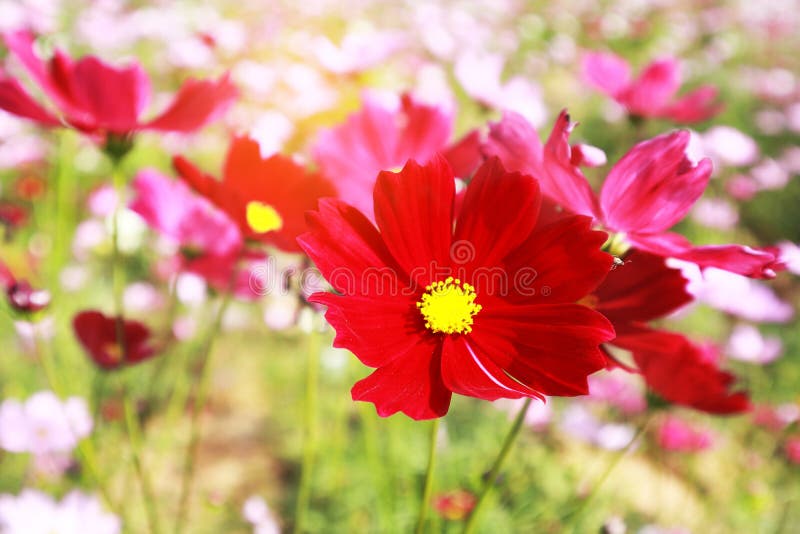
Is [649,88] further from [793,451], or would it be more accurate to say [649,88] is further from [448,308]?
[793,451]

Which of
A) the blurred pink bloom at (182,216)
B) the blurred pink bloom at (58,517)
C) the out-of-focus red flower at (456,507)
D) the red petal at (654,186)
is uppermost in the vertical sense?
the red petal at (654,186)

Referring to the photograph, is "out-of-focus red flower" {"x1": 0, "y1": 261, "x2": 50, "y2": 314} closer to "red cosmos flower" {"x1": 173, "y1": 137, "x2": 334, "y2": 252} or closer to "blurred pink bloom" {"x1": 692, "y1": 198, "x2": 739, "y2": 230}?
"red cosmos flower" {"x1": 173, "y1": 137, "x2": 334, "y2": 252}

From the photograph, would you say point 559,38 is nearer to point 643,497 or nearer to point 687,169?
point 643,497

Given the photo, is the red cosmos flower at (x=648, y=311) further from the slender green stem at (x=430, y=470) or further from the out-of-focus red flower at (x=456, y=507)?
the out-of-focus red flower at (x=456, y=507)

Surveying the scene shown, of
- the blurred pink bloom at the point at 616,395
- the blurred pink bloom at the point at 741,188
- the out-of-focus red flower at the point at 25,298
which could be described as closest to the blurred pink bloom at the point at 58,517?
the out-of-focus red flower at the point at 25,298

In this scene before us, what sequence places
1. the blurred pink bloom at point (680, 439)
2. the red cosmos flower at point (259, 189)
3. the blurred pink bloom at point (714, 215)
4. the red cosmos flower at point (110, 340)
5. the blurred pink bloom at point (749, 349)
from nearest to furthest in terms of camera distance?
the red cosmos flower at point (259, 189), the red cosmos flower at point (110, 340), the blurred pink bloom at point (680, 439), the blurred pink bloom at point (749, 349), the blurred pink bloom at point (714, 215)

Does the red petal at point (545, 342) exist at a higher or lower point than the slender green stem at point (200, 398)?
higher

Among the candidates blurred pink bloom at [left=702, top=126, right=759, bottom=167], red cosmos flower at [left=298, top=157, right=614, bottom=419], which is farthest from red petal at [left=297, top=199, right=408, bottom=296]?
blurred pink bloom at [left=702, top=126, right=759, bottom=167]

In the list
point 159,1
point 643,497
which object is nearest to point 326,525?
point 643,497
